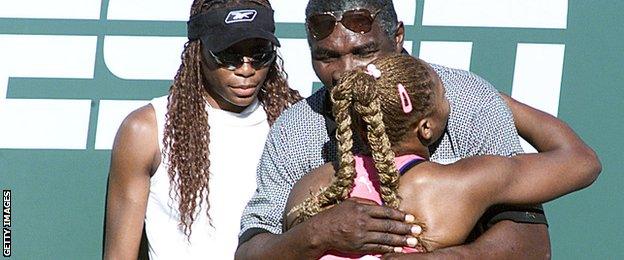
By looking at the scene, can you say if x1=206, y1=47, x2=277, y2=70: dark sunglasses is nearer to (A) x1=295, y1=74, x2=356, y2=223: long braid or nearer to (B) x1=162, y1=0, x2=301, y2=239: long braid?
(B) x1=162, y1=0, x2=301, y2=239: long braid

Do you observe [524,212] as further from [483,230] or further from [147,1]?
[147,1]

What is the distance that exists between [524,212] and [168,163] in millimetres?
1278

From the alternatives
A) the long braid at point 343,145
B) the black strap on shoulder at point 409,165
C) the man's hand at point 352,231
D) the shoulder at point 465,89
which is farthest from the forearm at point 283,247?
the shoulder at point 465,89

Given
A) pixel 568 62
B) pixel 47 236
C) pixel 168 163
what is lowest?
pixel 47 236

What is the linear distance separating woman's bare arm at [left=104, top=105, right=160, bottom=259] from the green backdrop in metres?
0.42

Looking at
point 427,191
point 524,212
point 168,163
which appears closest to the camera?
point 427,191

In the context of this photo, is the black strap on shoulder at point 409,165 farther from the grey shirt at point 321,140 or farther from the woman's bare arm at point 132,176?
the woman's bare arm at point 132,176

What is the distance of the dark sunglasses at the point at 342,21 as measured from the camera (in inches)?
106

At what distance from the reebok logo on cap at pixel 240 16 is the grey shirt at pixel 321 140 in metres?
0.65

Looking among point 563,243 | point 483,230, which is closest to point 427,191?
point 483,230

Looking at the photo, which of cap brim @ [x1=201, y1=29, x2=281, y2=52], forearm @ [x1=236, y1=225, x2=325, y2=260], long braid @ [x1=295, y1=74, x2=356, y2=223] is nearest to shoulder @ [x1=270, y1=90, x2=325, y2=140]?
forearm @ [x1=236, y1=225, x2=325, y2=260]

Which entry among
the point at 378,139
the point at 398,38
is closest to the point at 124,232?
the point at 398,38

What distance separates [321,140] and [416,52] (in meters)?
1.31

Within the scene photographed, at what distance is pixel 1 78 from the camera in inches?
152
